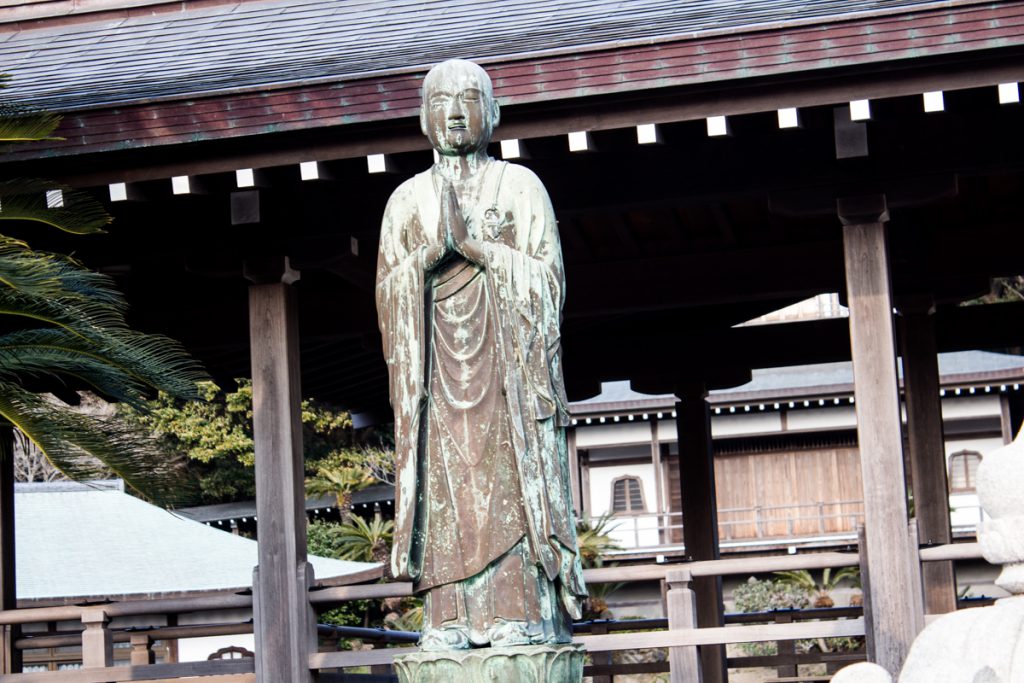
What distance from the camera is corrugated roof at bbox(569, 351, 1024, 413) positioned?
30.2 metres

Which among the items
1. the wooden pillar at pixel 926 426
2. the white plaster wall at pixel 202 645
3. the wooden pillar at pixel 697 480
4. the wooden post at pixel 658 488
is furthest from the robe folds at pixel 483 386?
the wooden post at pixel 658 488

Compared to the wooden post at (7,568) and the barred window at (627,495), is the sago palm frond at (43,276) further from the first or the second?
the barred window at (627,495)

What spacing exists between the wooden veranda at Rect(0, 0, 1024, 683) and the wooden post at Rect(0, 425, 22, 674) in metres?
0.09

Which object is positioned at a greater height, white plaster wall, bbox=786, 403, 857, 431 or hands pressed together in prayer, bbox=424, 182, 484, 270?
white plaster wall, bbox=786, 403, 857, 431

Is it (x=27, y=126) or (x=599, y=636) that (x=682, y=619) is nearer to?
(x=599, y=636)

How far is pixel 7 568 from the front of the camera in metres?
10.9

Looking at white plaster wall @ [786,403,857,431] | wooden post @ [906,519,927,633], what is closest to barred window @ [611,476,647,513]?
white plaster wall @ [786,403,857,431]

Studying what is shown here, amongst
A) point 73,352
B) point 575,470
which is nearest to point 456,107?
point 73,352

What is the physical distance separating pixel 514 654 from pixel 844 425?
92.2 feet

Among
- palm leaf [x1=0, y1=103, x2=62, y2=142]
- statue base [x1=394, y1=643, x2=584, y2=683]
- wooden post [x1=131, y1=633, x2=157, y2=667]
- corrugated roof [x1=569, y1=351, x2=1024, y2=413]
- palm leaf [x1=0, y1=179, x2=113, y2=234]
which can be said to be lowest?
wooden post [x1=131, y1=633, x2=157, y2=667]

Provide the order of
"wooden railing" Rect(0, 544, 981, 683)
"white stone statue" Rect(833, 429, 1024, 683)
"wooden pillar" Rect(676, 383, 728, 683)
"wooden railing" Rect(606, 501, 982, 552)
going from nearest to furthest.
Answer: "white stone statue" Rect(833, 429, 1024, 683), "wooden railing" Rect(0, 544, 981, 683), "wooden pillar" Rect(676, 383, 728, 683), "wooden railing" Rect(606, 501, 982, 552)

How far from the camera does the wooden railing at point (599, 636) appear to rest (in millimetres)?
7996

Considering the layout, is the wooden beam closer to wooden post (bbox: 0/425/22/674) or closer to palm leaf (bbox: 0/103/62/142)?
palm leaf (bbox: 0/103/62/142)

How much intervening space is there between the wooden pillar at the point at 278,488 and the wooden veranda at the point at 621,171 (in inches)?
0.6
